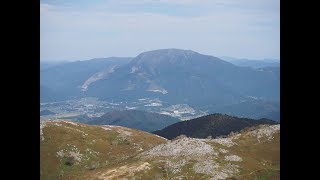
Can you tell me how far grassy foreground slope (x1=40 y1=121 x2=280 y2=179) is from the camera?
202 ft

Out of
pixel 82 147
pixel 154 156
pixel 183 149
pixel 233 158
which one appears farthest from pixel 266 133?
pixel 82 147

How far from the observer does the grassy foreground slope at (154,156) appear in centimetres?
→ 6153

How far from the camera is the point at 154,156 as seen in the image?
70562 millimetres

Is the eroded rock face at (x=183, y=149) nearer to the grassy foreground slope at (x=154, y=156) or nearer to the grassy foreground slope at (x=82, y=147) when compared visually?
the grassy foreground slope at (x=154, y=156)

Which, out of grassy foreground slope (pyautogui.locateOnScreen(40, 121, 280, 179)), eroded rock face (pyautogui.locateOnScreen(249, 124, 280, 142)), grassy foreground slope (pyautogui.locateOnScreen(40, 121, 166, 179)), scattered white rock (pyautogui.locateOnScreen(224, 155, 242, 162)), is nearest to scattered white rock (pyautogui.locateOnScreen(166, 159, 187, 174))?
grassy foreground slope (pyautogui.locateOnScreen(40, 121, 280, 179))

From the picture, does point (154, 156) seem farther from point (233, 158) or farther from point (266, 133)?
point (266, 133)

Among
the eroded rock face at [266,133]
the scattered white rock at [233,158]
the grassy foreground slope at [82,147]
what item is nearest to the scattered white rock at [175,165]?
the scattered white rock at [233,158]

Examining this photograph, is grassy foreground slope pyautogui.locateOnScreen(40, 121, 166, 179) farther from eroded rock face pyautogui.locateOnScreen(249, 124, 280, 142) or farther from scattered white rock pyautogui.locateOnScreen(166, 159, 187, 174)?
eroded rock face pyautogui.locateOnScreen(249, 124, 280, 142)

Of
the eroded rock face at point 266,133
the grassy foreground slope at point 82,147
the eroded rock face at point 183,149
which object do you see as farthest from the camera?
the eroded rock face at point 266,133
